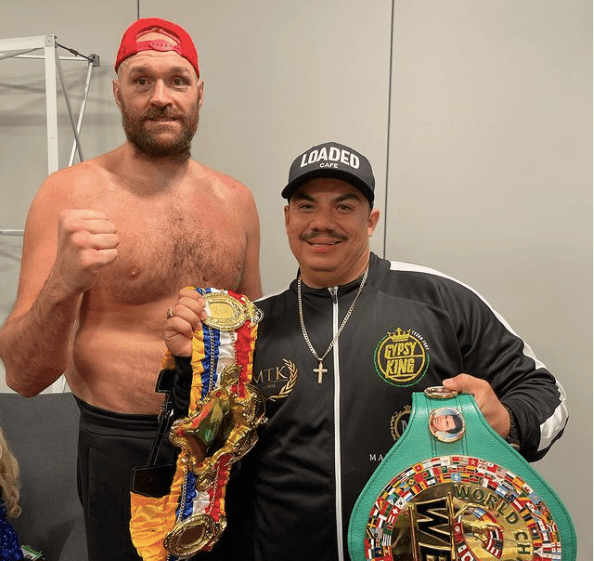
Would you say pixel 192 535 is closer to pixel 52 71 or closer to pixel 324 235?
pixel 324 235

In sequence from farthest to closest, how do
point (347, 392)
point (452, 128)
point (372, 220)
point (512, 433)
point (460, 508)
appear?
point (452, 128) < point (372, 220) < point (347, 392) < point (512, 433) < point (460, 508)

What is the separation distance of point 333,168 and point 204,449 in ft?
1.78

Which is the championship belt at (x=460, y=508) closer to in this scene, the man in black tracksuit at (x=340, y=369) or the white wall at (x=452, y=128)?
the man in black tracksuit at (x=340, y=369)

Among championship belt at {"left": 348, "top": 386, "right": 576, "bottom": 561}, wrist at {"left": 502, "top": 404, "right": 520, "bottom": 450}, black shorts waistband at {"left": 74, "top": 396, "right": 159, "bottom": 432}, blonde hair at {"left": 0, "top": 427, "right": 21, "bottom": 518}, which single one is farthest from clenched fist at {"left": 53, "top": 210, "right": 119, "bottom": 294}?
blonde hair at {"left": 0, "top": 427, "right": 21, "bottom": 518}

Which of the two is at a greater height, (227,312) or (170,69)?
(170,69)

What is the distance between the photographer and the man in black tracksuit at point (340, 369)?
1.04 m

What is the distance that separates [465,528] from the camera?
81 centimetres

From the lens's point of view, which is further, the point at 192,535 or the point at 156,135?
the point at 156,135

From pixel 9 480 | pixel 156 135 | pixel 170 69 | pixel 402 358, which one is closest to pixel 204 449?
pixel 402 358

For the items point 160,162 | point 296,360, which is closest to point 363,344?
point 296,360

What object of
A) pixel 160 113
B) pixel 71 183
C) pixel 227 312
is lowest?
pixel 227 312

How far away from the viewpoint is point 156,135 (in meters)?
1.38

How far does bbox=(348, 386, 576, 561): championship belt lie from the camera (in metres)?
0.80

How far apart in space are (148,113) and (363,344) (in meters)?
0.73
